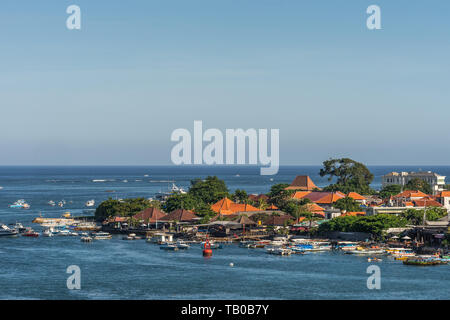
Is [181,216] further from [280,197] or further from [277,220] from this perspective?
[280,197]

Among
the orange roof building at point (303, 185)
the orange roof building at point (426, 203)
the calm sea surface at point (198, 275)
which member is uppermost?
the orange roof building at point (303, 185)

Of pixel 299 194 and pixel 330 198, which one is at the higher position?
pixel 299 194

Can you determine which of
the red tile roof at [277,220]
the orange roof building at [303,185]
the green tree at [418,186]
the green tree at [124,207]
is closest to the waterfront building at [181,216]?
the green tree at [124,207]

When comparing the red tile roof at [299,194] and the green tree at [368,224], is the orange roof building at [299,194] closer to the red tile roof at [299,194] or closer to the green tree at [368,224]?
the red tile roof at [299,194]

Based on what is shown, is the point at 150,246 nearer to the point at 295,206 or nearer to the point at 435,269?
the point at 295,206

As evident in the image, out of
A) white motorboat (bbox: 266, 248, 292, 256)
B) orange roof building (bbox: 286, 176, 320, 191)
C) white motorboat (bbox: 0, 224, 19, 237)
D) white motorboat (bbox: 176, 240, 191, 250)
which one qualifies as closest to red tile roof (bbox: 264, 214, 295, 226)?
white motorboat (bbox: 176, 240, 191, 250)

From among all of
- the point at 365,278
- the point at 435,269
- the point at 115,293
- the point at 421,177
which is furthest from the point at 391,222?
the point at 421,177

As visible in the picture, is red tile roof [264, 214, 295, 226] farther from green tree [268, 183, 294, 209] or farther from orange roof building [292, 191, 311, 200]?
orange roof building [292, 191, 311, 200]

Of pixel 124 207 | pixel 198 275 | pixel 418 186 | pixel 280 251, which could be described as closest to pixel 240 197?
pixel 124 207
